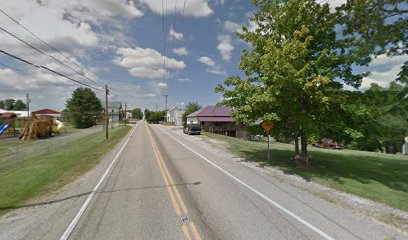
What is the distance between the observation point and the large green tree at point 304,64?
1025cm

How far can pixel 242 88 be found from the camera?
13.2 m

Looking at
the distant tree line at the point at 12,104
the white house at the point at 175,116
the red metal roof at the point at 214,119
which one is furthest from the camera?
the distant tree line at the point at 12,104

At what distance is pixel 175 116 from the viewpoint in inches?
3634

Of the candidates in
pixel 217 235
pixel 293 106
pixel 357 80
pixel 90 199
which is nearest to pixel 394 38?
pixel 357 80

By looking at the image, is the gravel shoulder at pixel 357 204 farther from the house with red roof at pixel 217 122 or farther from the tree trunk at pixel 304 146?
the house with red roof at pixel 217 122

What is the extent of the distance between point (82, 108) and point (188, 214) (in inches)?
2764

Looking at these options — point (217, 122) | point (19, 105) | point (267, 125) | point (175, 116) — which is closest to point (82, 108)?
point (175, 116)

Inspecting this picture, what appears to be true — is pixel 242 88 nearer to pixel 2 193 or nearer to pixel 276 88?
pixel 276 88

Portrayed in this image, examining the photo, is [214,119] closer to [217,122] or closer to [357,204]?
[217,122]

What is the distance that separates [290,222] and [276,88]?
21.6ft

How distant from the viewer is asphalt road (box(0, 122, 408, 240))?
5.20m

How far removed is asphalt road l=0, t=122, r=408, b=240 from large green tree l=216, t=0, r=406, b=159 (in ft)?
13.3

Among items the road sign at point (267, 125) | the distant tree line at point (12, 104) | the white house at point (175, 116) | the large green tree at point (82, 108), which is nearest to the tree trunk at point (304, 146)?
the road sign at point (267, 125)

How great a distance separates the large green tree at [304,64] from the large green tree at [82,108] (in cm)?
6162
